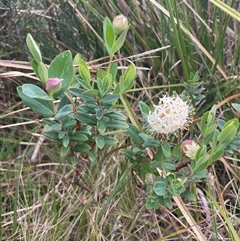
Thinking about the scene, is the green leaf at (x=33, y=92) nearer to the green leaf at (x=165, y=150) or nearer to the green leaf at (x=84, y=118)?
the green leaf at (x=84, y=118)

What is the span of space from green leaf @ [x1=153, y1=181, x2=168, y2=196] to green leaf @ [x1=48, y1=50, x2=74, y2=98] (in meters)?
0.19

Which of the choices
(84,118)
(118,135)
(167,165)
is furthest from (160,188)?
(118,135)

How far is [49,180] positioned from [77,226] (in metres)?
0.14

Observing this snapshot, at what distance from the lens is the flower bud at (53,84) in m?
0.64

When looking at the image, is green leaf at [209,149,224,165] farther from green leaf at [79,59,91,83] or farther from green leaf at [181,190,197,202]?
green leaf at [79,59,91,83]

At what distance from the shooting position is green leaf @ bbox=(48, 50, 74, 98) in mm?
672

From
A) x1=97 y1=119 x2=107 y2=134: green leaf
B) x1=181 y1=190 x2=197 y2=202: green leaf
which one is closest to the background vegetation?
x1=181 y1=190 x2=197 y2=202: green leaf

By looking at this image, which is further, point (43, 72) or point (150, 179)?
point (150, 179)

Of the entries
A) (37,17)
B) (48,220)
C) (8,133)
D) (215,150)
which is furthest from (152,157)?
(37,17)

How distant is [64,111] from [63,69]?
0.21 feet

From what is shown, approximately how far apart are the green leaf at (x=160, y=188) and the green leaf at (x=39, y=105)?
18 centimetres

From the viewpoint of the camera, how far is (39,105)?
70 cm

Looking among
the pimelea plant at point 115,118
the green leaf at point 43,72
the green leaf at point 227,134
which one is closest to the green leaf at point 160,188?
the pimelea plant at point 115,118

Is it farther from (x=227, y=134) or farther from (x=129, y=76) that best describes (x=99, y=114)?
(x=227, y=134)
